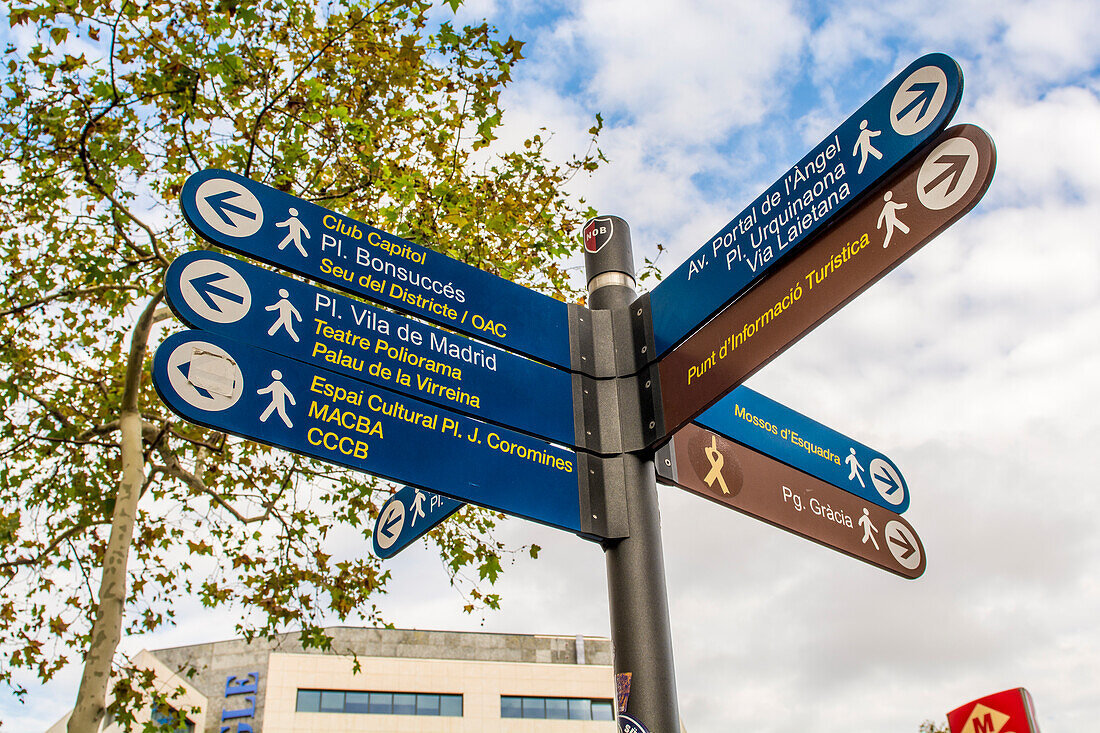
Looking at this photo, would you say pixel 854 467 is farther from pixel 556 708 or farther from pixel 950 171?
pixel 556 708

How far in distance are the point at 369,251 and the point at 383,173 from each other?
407 centimetres

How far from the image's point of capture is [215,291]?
281 centimetres

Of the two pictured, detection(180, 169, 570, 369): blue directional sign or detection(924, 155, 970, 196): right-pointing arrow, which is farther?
detection(180, 169, 570, 369): blue directional sign

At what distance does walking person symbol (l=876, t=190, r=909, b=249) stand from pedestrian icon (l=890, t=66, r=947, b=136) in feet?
0.68

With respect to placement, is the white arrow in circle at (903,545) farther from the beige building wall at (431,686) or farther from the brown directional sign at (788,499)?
the beige building wall at (431,686)

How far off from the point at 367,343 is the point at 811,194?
1.61 m

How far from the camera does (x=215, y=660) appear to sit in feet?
131

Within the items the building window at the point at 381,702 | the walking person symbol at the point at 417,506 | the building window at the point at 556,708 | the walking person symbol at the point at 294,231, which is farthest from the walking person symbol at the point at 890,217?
the building window at the point at 556,708

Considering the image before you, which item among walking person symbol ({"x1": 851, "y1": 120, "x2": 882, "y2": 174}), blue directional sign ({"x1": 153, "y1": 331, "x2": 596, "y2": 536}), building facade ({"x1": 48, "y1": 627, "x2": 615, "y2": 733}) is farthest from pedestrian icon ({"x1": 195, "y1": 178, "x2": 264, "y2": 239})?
building facade ({"x1": 48, "y1": 627, "x2": 615, "y2": 733})

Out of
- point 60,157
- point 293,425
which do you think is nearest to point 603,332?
point 293,425

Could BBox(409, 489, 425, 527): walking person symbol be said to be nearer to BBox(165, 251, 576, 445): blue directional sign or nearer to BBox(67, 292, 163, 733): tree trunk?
BBox(165, 251, 576, 445): blue directional sign

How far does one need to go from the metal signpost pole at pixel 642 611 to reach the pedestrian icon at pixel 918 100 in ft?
4.40

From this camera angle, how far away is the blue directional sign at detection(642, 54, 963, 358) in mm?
2713

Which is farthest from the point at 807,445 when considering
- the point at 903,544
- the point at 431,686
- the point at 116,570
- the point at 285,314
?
the point at 431,686
